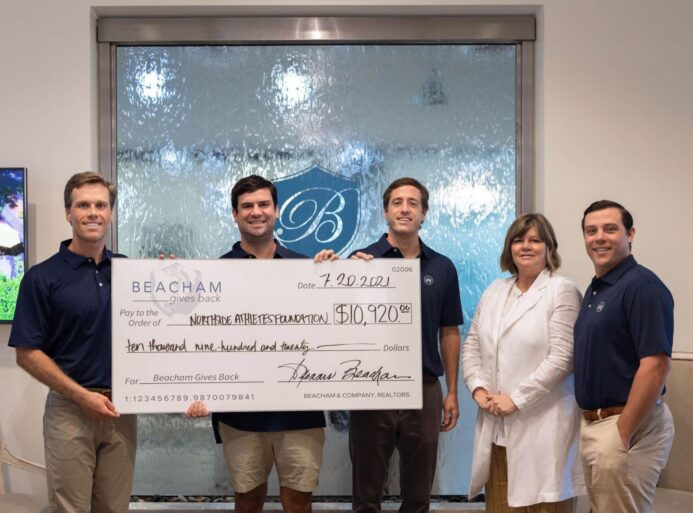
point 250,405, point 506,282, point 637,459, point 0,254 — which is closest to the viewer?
point 637,459

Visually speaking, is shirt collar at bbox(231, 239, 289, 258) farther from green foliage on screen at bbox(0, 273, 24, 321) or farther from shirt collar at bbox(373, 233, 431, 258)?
green foliage on screen at bbox(0, 273, 24, 321)

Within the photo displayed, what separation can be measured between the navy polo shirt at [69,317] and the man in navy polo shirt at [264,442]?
51cm

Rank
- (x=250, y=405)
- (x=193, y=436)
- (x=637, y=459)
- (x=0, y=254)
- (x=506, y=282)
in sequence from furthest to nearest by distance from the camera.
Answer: (x=193, y=436)
(x=0, y=254)
(x=506, y=282)
(x=250, y=405)
(x=637, y=459)

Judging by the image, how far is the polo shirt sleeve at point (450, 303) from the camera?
10.3 feet

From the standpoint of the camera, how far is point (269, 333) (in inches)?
111

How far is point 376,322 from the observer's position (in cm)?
283

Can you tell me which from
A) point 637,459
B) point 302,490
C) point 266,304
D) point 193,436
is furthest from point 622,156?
point 193,436

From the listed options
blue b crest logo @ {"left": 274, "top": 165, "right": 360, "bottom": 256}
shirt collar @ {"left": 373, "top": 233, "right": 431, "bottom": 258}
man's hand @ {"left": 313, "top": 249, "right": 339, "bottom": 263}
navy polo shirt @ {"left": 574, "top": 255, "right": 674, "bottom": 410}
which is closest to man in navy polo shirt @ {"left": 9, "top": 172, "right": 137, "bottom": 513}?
man's hand @ {"left": 313, "top": 249, "right": 339, "bottom": 263}

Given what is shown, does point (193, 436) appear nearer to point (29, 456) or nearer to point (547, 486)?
point (29, 456)

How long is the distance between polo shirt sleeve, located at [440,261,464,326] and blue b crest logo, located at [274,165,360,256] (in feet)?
2.63

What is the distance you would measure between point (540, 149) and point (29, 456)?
111 inches

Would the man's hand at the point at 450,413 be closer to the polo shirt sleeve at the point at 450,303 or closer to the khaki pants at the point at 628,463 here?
the polo shirt sleeve at the point at 450,303

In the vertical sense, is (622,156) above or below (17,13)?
below

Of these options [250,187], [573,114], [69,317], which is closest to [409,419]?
[250,187]
